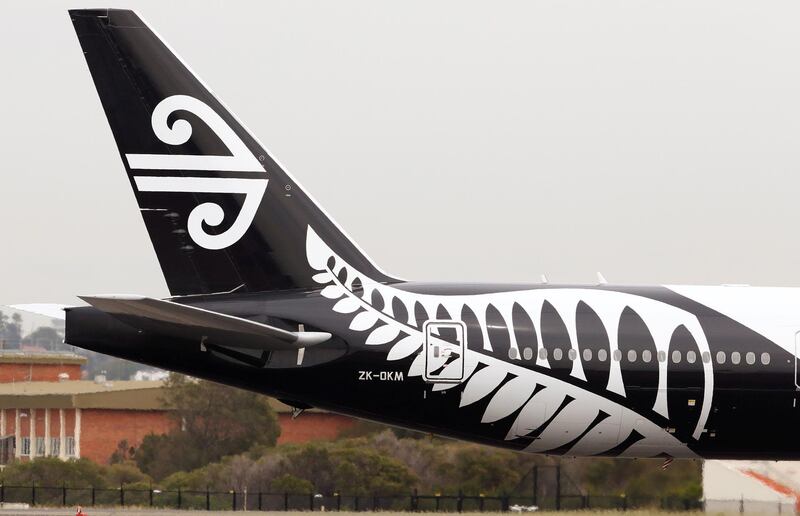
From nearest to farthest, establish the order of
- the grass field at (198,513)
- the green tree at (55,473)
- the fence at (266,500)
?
the grass field at (198,513) < the fence at (266,500) < the green tree at (55,473)

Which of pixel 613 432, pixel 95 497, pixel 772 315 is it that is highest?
pixel 772 315

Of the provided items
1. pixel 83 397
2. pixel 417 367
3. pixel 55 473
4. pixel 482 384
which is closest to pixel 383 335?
pixel 417 367

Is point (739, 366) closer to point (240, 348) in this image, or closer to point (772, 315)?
point (772, 315)

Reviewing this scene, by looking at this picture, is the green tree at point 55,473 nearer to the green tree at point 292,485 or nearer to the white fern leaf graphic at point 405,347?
the green tree at point 292,485

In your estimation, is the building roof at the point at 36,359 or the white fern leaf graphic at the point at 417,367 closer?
the white fern leaf graphic at the point at 417,367

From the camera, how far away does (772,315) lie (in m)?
29.0

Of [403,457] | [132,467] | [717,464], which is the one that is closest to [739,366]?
[717,464]

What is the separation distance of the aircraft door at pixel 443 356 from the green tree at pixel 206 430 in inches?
970

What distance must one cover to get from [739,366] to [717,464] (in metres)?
6.24

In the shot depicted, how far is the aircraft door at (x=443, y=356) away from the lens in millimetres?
27234

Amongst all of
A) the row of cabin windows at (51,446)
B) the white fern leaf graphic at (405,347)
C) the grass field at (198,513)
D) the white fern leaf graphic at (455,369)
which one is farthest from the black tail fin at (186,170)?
the row of cabin windows at (51,446)

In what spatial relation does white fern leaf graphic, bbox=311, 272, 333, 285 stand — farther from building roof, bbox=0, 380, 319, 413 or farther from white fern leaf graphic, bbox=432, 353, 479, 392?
building roof, bbox=0, 380, 319, 413

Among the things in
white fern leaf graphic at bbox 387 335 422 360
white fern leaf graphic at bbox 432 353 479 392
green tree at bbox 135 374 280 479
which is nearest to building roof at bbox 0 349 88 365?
green tree at bbox 135 374 280 479

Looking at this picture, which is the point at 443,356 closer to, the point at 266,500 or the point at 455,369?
the point at 455,369
